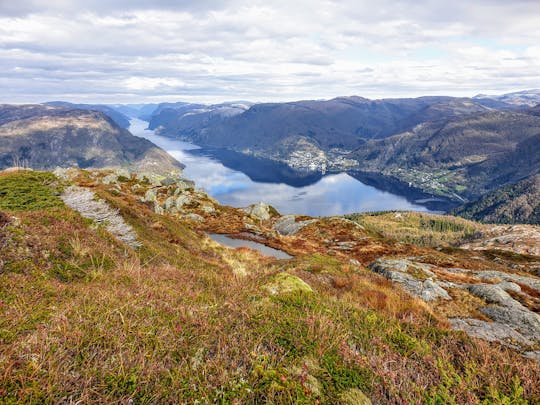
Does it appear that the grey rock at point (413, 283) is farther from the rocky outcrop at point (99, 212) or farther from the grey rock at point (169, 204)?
the grey rock at point (169, 204)

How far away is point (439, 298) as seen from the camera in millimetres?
16984

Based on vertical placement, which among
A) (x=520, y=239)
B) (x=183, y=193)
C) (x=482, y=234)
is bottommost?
(x=482, y=234)

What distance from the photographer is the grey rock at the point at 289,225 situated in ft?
213

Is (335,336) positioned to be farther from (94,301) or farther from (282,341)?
(94,301)

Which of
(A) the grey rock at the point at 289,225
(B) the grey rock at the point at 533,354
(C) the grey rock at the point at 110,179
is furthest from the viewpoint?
(C) the grey rock at the point at 110,179

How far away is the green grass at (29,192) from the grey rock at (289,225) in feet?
155

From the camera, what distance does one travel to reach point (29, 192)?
822 inches

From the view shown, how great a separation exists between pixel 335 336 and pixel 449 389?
204 cm

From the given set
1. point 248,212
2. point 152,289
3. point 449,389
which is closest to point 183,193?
point 248,212

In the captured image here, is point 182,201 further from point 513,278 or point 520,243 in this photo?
point 520,243

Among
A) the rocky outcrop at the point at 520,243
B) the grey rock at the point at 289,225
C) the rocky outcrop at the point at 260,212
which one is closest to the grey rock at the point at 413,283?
the grey rock at the point at 289,225

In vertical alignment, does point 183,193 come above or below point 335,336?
below

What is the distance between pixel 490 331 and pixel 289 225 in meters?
56.4

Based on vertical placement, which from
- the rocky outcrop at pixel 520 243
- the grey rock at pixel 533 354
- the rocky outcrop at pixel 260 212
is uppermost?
the grey rock at pixel 533 354
